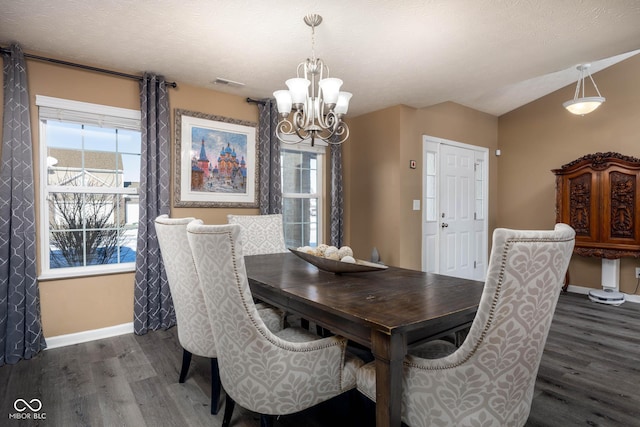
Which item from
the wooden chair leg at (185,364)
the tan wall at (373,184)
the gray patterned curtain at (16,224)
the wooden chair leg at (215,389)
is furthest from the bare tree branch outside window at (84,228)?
the tan wall at (373,184)

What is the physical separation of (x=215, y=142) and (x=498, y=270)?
312 centimetres

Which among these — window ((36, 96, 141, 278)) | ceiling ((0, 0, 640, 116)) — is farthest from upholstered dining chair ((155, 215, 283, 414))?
window ((36, 96, 141, 278))

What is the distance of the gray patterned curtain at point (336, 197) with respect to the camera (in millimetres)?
4383

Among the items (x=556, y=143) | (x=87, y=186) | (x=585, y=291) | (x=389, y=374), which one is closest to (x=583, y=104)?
(x=556, y=143)

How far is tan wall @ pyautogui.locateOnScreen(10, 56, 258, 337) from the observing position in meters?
2.77

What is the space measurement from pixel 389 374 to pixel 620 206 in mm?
4245

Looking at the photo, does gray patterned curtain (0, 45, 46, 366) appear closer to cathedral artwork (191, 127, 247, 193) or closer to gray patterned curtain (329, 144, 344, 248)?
cathedral artwork (191, 127, 247, 193)

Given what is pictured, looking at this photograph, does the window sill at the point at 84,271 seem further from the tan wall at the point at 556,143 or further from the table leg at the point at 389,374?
the tan wall at the point at 556,143

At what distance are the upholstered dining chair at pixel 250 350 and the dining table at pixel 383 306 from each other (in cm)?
18

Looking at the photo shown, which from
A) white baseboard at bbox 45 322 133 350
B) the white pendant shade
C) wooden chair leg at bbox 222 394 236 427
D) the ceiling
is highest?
the ceiling

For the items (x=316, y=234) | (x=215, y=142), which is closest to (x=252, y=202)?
(x=215, y=142)

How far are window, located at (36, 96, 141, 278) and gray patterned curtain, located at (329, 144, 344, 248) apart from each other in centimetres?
218

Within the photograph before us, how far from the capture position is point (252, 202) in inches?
150

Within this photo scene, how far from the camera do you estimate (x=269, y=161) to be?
3836mm
